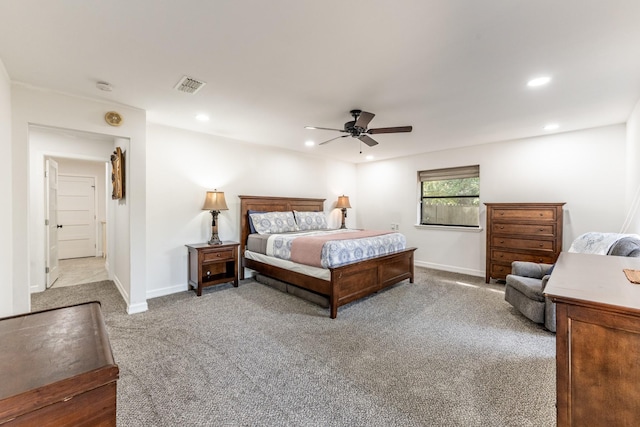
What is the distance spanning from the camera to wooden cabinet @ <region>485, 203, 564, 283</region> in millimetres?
3977

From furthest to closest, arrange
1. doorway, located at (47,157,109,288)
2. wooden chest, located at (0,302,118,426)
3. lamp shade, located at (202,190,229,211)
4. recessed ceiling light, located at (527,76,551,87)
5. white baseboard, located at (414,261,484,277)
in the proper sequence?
doorway, located at (47,157,109,288), white baseboard, located at (414,261,484,277), lamp shade, located at (202,190,229,211), recessed ceiling light, located at (527,76,551,87), wooden chest, located at (0,302,118,426)

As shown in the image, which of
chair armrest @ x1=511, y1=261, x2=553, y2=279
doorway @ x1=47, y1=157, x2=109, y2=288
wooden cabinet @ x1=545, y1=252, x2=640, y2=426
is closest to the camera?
wooden cabinet @ x1=545, y1=252, x2=640, y2=426

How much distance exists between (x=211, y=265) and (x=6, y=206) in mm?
2414

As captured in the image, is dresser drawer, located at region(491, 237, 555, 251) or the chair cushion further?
dresser drawer, located at region(491, 237, 555, 251)

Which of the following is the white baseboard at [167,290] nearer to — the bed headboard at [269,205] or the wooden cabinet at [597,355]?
the bed headboard at [269,205]

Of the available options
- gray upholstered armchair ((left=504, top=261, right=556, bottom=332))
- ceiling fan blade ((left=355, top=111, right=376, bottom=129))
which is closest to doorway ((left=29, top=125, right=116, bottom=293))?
ceiling fan blade ((left=355, top=111, right=376, bottom=129))

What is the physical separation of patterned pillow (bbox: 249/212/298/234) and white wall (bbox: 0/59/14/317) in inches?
112

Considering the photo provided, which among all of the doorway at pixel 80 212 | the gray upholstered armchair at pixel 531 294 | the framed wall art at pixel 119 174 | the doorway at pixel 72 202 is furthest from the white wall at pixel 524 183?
the doorway at pixel 80 212

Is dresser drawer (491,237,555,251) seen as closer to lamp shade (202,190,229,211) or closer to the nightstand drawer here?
the nightstand drawer

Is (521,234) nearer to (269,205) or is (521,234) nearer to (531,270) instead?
(531,270)

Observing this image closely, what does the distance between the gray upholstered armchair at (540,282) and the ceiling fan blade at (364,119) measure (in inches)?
96.9

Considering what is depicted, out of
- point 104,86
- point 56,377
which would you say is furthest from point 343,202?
point 56,377

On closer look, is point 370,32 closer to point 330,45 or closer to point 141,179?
point 330,45

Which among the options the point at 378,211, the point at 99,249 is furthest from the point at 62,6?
the point at 99,249
